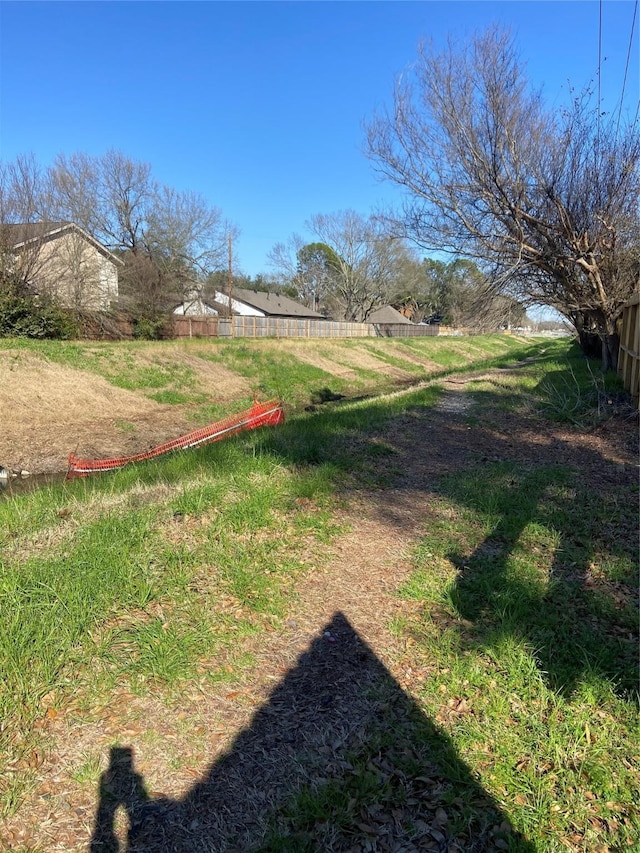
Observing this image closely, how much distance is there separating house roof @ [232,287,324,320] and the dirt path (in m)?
59.9

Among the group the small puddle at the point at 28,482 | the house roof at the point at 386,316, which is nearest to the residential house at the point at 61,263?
the small puddle at the point at 28,482

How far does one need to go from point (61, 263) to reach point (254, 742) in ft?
80.6

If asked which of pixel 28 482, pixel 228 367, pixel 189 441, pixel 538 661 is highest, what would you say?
pixel 228 367

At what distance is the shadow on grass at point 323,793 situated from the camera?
80.3 inches

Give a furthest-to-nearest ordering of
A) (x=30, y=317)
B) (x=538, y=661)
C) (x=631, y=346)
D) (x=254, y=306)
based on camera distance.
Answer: (x=254, y=306) → (x=30, y=317) → (x=631, y=346) → (x=538, y=661)

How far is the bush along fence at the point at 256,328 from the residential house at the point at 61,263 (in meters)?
4.27

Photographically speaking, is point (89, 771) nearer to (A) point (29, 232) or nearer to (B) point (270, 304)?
(A) point (29, 232)

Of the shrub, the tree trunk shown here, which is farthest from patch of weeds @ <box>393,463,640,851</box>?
the shrub

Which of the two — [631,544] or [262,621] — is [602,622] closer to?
[631,544]

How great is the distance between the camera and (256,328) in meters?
36.9

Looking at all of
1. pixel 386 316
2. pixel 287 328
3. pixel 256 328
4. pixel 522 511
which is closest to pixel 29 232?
pixel 256 328

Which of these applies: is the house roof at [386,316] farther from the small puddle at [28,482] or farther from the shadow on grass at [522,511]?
the shadow on grass at [522,511]

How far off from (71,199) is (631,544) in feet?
133

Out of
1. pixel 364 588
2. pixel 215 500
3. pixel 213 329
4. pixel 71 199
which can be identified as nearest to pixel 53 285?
pixel 213 329
